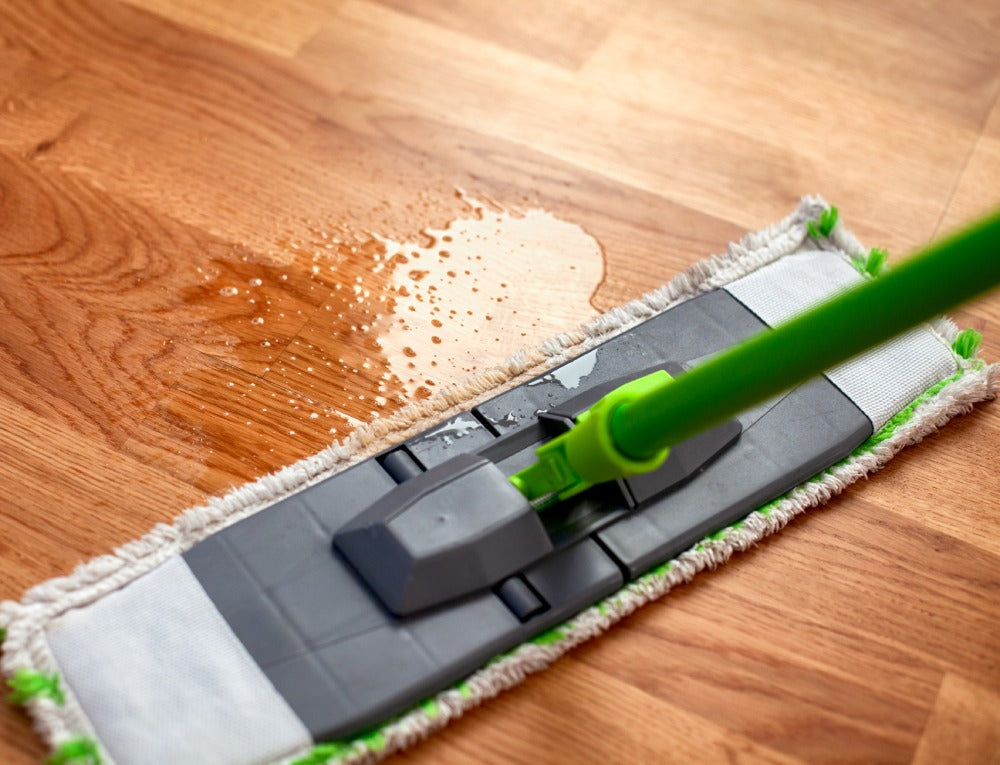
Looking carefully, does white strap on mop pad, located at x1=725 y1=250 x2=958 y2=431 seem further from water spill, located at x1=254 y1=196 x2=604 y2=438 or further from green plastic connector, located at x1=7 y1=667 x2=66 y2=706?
green plastic connector, located at x1=7 y1=667 x2=66 y2=706

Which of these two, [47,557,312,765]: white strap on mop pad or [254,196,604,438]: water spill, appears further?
[254,196,604,438]: water spill

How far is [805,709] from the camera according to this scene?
2.59 ft

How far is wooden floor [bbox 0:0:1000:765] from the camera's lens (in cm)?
80

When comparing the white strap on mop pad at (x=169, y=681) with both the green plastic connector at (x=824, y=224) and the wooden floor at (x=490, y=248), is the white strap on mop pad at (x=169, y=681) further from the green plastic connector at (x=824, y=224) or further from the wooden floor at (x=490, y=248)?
the green plastic connector at (x=824, y=224)

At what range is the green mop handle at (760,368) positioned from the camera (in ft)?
2.06

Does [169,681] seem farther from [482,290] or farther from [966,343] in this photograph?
[966,343]

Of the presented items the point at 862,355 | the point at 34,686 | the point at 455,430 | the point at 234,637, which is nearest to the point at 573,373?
the point at 455,430

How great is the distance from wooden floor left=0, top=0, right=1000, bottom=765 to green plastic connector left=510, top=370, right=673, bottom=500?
0.12 meters

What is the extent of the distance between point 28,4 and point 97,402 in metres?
0.53

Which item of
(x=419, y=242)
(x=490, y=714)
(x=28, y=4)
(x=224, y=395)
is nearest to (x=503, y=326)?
(x=419, y=242)

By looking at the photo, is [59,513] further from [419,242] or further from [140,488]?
[419,242]

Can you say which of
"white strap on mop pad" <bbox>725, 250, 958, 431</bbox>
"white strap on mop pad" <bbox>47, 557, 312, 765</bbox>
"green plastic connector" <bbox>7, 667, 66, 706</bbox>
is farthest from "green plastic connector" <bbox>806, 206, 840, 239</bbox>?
"green plastic connector" <bbox>7, 667, 66, 706</bbox>

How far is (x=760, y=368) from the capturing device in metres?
0.69

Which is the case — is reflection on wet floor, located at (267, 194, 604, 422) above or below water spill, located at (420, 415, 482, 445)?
above
